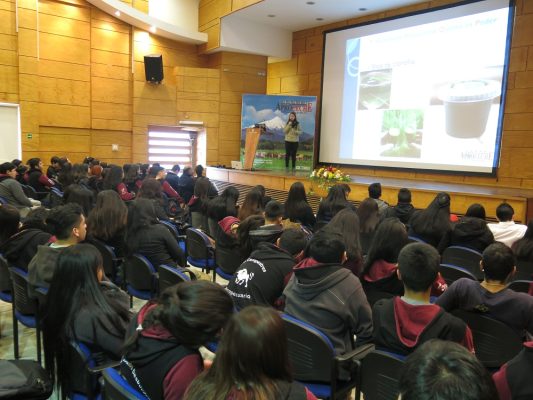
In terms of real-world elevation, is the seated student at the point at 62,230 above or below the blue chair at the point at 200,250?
above

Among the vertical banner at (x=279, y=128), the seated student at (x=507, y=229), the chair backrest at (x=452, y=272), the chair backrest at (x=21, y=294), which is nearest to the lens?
the chair backrest at (x=21, y=294)

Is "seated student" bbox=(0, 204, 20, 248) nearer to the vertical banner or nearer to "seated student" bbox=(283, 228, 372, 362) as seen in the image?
"seated student" bbox=(283, 228, 372, 362)

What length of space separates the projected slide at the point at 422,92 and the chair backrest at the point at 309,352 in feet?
23.9

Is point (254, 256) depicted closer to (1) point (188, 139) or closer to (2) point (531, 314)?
(2) point (531, 314)

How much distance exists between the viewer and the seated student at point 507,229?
3.81 metres

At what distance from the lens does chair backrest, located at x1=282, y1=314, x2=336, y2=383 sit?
1886 mm

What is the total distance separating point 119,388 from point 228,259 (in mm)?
2451

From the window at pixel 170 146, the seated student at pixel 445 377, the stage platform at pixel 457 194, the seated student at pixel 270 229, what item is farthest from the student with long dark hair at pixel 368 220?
the window at pixel 170 146

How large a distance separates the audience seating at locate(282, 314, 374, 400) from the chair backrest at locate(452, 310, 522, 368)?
54 centimetres

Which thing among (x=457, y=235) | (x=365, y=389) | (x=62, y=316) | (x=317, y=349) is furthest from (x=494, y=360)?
(x=62, y=316)

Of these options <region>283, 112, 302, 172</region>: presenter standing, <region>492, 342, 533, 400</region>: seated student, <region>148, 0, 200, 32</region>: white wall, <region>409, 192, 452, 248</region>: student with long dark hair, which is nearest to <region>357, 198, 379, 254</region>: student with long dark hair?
<region>409, 192, 452, 248</region>: student with long dark hair

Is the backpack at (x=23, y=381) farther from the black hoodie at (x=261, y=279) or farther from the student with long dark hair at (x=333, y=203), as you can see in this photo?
the student with long dark hair at (x=333, y=203)

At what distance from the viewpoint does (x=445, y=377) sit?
81 cm

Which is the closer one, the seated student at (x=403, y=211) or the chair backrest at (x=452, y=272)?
the chair backrest at (x=452, y=272)
